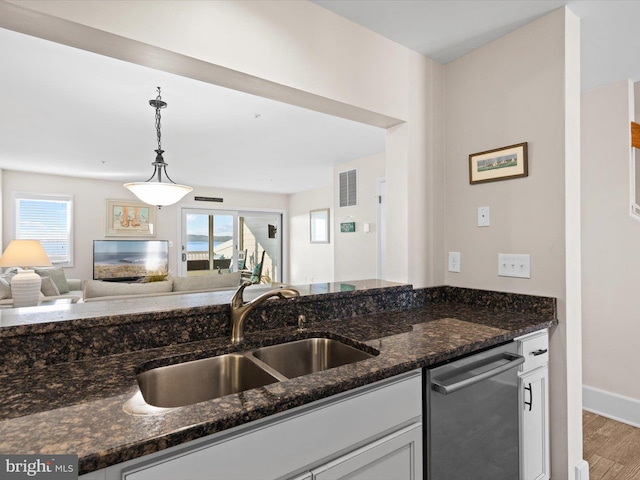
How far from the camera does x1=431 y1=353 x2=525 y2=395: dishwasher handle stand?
120cm

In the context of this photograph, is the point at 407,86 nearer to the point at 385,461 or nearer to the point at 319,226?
the point at 385,461

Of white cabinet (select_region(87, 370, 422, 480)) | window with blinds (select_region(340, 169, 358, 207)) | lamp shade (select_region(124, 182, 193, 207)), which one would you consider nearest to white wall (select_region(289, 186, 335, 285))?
window with blinds (select_region(340, 169, 358, 207))

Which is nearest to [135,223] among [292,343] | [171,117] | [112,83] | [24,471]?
[171,117]

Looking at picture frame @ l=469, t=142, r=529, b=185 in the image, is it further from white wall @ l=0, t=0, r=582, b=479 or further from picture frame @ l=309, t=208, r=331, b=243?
picture frame @ l=309, t=208, r=331, b=243

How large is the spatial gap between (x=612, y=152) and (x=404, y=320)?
2.04 meters

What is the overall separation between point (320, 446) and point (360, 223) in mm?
4204

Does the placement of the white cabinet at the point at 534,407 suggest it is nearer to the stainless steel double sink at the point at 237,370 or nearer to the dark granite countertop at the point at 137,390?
the dark granite countertop at the point at 137,390

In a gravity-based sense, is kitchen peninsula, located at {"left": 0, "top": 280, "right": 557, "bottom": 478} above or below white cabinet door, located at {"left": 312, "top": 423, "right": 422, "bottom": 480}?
A: above

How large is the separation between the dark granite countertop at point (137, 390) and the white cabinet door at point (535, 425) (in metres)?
0.26

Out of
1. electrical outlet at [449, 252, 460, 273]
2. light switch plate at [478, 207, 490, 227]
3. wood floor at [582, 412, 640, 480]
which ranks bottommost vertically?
wood floor at [582, 412, 640, 480]

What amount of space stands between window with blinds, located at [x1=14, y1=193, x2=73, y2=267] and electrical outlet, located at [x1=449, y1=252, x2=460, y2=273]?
6574mm

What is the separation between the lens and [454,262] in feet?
7.11

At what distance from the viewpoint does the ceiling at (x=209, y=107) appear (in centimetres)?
175

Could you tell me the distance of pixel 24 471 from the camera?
2.09ft
